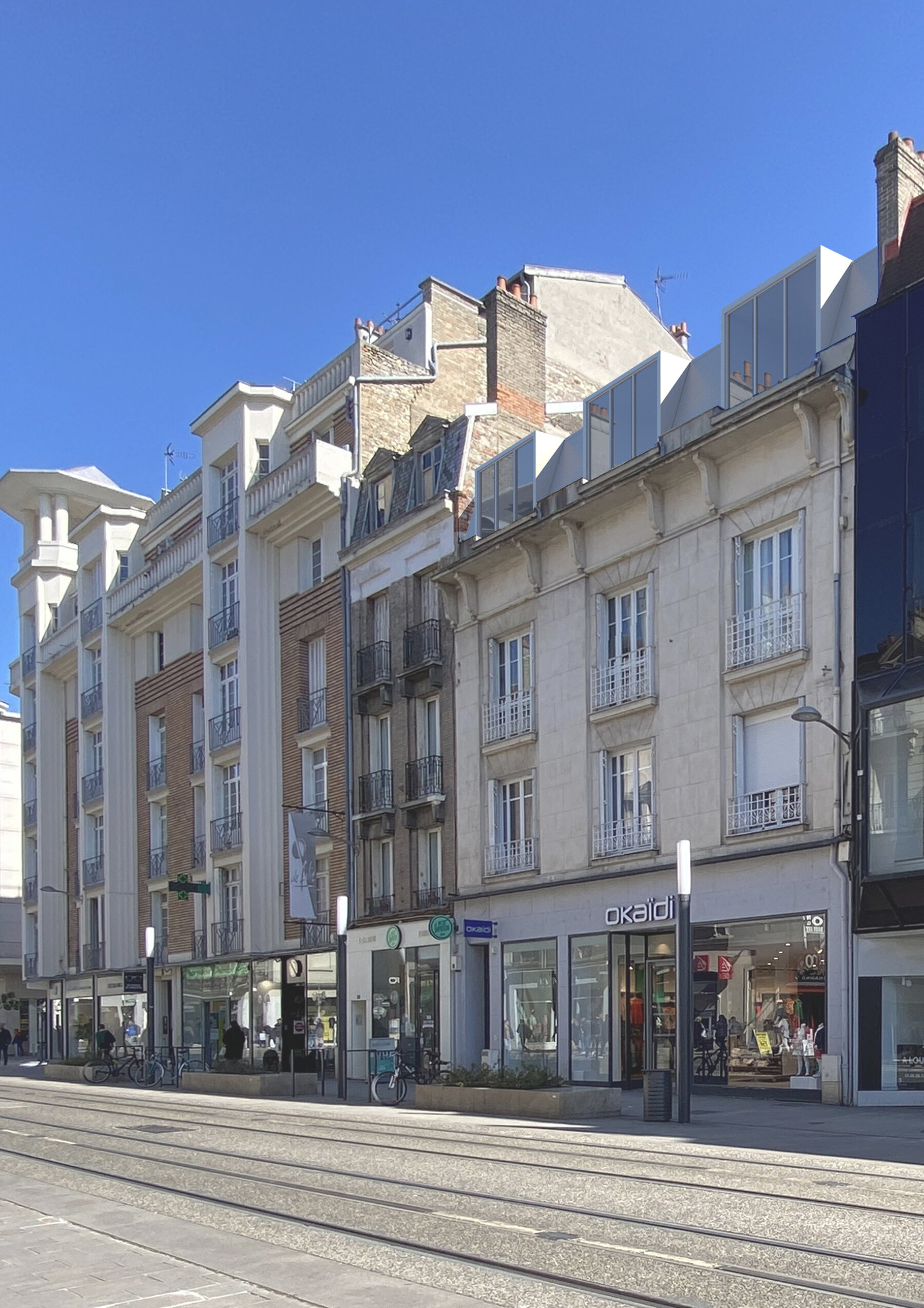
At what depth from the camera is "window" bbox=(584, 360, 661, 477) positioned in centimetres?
2939

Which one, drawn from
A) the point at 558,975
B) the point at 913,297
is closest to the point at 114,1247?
the point at 913,297

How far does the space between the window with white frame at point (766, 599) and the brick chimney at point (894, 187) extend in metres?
4.97

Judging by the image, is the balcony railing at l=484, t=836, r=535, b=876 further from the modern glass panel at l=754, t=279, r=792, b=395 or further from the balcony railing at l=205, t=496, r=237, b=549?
the balcony railing at l=205, t=496, r=237, b=549

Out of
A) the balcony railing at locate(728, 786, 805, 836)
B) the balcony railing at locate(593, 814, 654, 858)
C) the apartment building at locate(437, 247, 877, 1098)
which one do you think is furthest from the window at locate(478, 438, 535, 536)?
the balcony railing at locate(728, 786, 805, 836)

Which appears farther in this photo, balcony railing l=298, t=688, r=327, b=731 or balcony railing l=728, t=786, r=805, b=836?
balcony railing l=298, t=688, r=327, b=731

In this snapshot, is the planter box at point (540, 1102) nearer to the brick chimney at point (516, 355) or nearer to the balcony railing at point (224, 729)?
the brick chimney at point (516, 355)

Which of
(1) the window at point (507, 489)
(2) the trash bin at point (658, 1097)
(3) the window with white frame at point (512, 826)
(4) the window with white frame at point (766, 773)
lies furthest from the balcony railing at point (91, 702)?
(2) the trash bin at point (658, 1097)

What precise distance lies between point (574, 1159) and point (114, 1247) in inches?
243

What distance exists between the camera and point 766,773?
83.5ft

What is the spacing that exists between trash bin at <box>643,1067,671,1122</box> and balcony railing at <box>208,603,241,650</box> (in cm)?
2648

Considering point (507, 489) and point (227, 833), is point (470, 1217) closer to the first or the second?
point (507, 489)

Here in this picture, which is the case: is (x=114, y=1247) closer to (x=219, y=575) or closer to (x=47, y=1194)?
(x=47, y=1194)

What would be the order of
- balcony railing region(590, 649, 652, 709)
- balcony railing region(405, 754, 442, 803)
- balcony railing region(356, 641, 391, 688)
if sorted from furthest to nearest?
balcony railing region(356, 641, 391, 688), balcony railing region(405, 754, 442, 803), balcony railing region(590, 649, 652, 709)

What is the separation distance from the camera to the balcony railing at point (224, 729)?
145 feet
